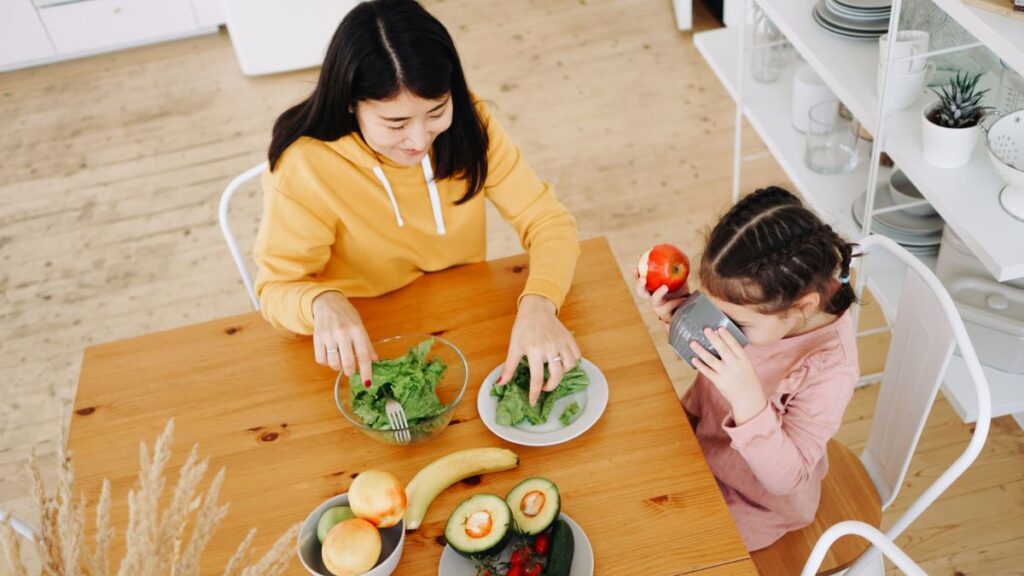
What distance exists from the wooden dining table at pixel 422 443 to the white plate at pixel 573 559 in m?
0.02

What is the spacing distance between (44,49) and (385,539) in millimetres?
3672

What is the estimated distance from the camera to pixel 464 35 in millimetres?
4047

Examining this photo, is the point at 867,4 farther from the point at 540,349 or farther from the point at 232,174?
the point at 232,174

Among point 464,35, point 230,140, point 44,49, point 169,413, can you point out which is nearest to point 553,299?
point 169,413

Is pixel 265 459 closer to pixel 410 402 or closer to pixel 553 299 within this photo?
pixel 410 402

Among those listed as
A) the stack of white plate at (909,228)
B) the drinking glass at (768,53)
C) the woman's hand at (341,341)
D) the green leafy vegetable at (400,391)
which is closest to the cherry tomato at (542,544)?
the green leafy vegetable at (400,391)

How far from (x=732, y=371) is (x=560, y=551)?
330 millimetres

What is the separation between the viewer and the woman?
1412mm

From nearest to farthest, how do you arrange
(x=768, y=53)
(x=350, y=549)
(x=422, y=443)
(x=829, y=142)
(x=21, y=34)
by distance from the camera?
(x=350, y=549)
(x=422, y=443)
(x=829, y=142)
(x=768, y=53)
(x=21, y=34)

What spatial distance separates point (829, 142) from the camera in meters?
2.34

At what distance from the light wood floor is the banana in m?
1.17

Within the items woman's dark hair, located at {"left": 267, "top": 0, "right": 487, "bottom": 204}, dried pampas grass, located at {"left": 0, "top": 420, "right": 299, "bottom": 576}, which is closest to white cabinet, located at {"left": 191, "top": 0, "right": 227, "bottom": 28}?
woman's dark hair, located at {"left": 267, "top": 0, "right": 487, "bottom": 204}

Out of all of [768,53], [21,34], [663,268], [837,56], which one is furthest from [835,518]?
[21,34]

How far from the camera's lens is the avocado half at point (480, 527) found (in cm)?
116
